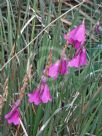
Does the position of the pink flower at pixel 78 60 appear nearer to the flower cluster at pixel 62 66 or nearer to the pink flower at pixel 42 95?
the flower cluster at pixel 62 66

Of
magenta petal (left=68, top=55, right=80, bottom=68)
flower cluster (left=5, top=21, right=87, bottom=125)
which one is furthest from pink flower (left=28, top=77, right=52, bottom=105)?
magenta petal (left=68, top=55, right=80, bottom=68)

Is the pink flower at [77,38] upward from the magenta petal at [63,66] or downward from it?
upward

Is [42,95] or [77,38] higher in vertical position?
[77,38]

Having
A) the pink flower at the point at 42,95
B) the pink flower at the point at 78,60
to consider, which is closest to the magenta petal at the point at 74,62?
the pink flower at the point at 78,60

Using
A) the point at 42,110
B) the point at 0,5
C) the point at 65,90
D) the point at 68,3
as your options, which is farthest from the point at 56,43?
the point at 68,3

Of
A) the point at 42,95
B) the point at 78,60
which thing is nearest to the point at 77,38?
the point at 78,60

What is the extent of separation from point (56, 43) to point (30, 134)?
0.46 meters

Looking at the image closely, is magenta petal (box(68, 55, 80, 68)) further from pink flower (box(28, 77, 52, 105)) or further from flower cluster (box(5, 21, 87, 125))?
pink flower (box(28, 77, 52, 105))

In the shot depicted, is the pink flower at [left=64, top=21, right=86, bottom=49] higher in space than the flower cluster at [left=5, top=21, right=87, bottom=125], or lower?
higher

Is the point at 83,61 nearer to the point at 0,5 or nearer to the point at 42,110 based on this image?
the point at 42,110

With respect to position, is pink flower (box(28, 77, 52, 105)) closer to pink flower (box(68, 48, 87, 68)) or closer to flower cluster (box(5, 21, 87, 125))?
flower cluster (box(5, 21, 87, 125))

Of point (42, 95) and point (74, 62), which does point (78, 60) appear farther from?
point (42, 95)

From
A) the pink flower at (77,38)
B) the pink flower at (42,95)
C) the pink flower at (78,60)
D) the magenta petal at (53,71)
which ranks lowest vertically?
the pink flower at (42,95)

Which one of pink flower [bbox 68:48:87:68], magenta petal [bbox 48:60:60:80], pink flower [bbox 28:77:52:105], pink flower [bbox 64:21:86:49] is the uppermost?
pink flower [bbox 64:21:86:49]
